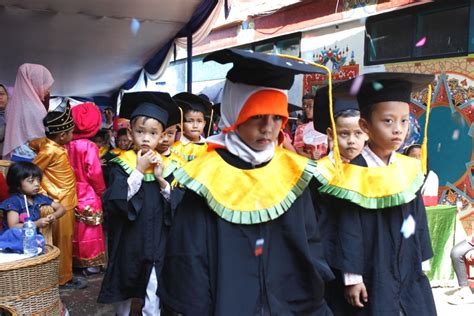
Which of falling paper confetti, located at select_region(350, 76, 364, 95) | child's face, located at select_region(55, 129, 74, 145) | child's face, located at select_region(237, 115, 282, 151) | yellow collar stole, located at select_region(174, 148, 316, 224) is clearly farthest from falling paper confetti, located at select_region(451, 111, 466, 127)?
child's face, located at select_region(237, 115, 282, 151)

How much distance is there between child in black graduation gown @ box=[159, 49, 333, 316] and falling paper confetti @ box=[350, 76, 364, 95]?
1.94ft

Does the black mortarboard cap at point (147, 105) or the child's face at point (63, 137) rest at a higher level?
the black mortarboard cap at point (147, 105)

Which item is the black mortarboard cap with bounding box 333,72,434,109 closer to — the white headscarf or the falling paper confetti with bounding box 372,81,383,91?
the falling paper confetti with bounding box 372,81,383,91

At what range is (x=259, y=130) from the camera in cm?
215

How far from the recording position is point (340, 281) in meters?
2.73

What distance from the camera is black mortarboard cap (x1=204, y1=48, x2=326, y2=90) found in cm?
202

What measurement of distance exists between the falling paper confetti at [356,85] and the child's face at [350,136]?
33 cm

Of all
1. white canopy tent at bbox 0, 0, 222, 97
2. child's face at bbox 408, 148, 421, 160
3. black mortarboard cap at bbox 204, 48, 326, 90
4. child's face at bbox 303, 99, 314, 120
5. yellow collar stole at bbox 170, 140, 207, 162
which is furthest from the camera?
white canopy tent at bbox 0, 0, 222, 97

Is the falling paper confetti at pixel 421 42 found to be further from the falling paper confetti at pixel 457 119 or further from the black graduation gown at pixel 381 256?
the black graduation gown at pixel 381 256

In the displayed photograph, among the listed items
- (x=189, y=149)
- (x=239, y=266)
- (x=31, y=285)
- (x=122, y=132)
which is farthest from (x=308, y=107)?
(x=239, y=266)

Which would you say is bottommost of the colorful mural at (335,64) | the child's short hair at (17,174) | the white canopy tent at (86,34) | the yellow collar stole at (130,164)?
the child's short hair at (17,174)

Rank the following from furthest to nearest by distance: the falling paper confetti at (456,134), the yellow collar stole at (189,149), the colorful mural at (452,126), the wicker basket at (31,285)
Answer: the falling paper confetti at (456,134)
the colorful mural at (452,126)
the yellow collar stole at (189,149)
the wicker basket at (31,285)

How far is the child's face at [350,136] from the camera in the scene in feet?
10.3

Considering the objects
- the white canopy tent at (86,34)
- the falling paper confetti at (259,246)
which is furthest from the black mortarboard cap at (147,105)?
the white canopy tent at (86,34)
